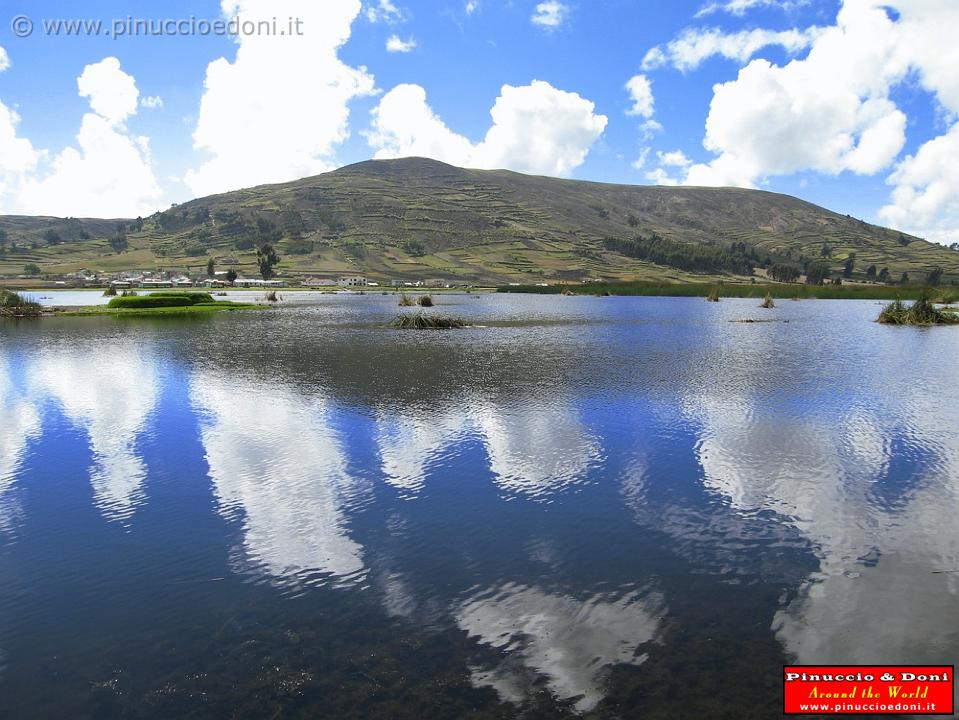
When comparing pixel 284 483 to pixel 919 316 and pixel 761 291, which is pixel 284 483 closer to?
pixel 919 316

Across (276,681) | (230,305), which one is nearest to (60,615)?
(276,681)

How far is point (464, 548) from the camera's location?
14.4 meters

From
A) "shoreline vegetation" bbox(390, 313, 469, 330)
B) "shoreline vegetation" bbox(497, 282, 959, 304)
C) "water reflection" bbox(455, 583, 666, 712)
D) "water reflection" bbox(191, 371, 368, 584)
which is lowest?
"water reflection" bbox(455, 583, 666, 712)

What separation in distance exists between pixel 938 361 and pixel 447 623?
5076 centimetres

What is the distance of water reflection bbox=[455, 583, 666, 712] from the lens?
9547 millimetres

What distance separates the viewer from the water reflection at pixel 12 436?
56.3ft

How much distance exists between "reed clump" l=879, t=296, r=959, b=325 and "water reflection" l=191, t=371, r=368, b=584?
83.1 meters

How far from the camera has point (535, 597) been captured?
12.2 m

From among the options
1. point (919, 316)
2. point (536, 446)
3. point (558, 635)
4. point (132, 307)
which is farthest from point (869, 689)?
point (132, 307)

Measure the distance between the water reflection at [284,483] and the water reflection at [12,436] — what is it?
17.8ft

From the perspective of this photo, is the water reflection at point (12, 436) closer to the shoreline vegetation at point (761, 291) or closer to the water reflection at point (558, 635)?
the water reflection at point (558, 635)

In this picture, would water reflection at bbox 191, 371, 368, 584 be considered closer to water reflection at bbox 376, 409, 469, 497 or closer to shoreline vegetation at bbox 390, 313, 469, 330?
water reflection at bbox 376, 409, 469, 497

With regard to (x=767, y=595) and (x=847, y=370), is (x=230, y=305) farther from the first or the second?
(x=767, y=595)

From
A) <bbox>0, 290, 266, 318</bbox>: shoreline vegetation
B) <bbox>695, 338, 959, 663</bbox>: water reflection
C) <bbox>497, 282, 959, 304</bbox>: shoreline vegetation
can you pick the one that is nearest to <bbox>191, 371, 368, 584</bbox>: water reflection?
<bbox>695, 338, 959, 663</bbox>: water reflection
